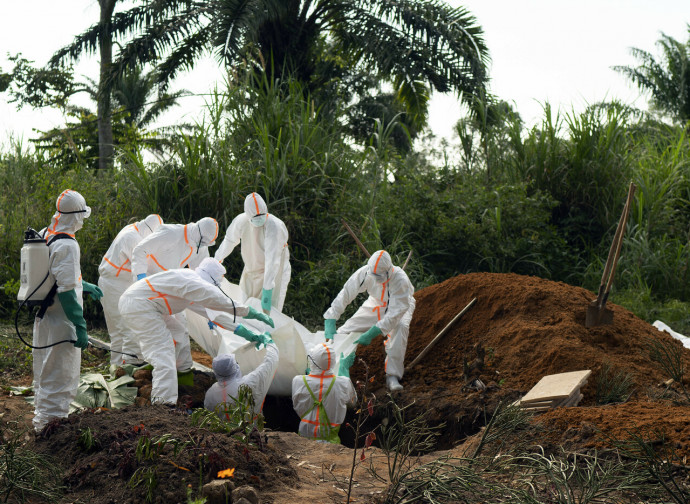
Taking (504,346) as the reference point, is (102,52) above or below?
above

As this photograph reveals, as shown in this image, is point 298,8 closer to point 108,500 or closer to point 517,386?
point 517,386

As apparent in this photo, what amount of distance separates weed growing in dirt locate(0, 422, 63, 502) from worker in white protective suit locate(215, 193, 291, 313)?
3917 mm

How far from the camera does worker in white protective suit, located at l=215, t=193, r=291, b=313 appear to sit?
732cm

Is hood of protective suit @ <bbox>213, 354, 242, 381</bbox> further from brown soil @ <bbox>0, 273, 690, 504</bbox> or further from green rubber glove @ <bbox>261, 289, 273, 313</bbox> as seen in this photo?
green rubber glove @ <bbox>261, 289, 273, 313</bbox>

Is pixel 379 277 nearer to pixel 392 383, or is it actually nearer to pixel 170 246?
pixel 392 383

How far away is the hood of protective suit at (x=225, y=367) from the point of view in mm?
5242

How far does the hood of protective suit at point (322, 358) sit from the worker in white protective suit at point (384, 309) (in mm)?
885

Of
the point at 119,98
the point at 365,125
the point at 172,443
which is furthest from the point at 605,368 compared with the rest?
the point at 119,98

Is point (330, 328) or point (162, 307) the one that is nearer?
point (162, 307)

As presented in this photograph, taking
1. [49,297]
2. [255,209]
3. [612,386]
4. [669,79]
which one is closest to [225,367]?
[49,297]

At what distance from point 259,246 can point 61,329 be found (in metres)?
3.10

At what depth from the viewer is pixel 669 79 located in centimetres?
2491

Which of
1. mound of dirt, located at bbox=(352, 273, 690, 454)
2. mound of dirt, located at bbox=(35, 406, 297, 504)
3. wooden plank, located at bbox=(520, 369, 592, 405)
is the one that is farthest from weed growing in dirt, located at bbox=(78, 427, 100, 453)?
wooden plank, located at bbox=(520, 369, 592, 405)

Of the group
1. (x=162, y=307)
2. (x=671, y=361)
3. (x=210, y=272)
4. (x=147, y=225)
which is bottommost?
(x=671, y=361)
